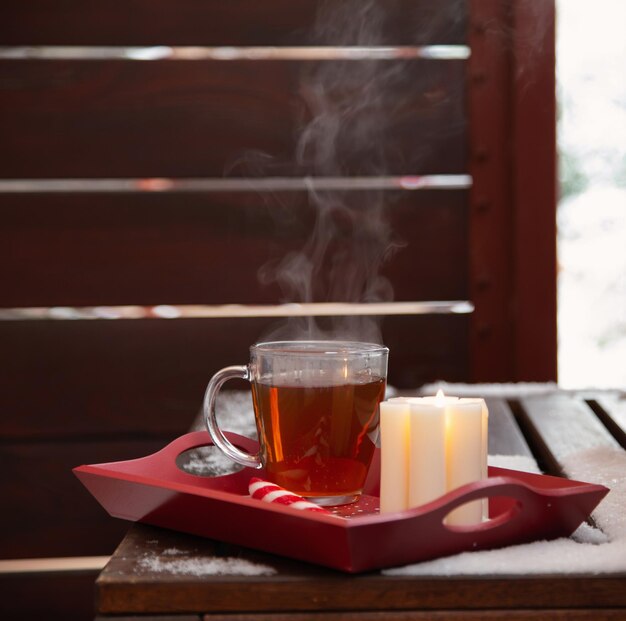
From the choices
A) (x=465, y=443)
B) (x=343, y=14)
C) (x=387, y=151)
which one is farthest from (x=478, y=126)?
(x=465, y=443)

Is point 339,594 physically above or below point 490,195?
below

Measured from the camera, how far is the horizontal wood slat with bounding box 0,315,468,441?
218cm

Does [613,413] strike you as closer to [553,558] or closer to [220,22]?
[553,558]

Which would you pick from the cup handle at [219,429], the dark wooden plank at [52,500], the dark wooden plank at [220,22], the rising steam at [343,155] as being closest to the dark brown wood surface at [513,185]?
the dark wooden plank at [220,22]

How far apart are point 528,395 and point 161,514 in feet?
3.31

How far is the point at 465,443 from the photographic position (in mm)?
659

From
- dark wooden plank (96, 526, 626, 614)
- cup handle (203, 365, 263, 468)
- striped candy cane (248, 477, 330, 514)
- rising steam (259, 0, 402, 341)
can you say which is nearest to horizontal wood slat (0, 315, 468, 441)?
rising steam (259, 0, 402, 341)

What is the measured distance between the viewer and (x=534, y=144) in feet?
7.03

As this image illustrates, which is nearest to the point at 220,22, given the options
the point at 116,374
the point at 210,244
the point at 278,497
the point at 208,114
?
the point at 208,114

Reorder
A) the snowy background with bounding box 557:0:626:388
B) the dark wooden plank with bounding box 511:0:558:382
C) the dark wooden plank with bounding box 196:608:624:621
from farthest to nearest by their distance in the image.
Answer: the snowy background with bounding box 557:0:626:388
the dark wooden plank with bounding box 511:0:558:382
the dark wooden plank with bounding box 196:608:624:621

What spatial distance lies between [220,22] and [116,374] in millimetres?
929

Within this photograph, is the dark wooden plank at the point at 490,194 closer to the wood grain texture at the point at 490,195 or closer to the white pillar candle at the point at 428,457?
the wood grain texture at the point at 490,195

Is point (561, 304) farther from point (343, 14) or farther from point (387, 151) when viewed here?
point (343, 14)

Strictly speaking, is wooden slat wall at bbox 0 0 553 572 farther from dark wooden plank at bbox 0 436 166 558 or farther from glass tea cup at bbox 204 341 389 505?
glass tea cup at bbox 204 341 389 505
